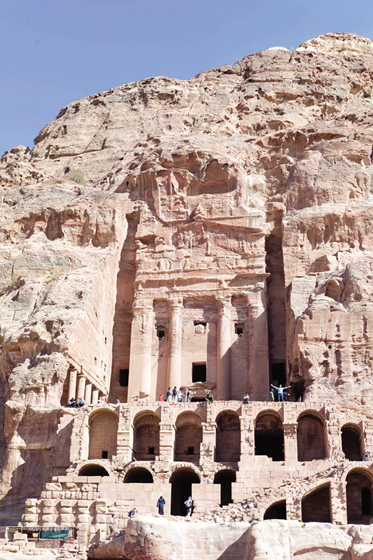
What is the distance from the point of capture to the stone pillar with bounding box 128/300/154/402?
177 ft

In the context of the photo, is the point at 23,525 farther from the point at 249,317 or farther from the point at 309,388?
the point at 249,317

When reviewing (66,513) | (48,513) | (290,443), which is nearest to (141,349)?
(290,443)

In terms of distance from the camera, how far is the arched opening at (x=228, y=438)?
4691cm

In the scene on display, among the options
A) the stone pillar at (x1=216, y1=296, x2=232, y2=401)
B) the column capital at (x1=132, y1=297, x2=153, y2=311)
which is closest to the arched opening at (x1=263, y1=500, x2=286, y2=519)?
the stone pillar at (x1=216, y1=296, x2=232, y2=401)

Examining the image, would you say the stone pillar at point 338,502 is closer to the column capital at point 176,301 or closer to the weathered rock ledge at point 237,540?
the weathered rock ledge at point 237,540

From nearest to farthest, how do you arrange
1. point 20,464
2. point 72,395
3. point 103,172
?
point 20,464
point 72,395
point 103,172

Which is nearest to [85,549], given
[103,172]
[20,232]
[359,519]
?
[359,519]

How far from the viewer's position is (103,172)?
66812mm

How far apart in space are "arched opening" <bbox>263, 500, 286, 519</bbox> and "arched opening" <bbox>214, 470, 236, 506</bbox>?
8.24ft

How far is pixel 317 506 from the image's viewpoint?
137 ft

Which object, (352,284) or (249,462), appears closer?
(249,462)

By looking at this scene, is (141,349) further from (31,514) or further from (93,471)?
(31,514)

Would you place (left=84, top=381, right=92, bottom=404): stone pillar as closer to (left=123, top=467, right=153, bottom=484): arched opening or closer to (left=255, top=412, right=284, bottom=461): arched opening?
(left=123, top=467, right=153, bottom=484): arched opening

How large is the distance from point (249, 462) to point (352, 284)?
46.1 ft
